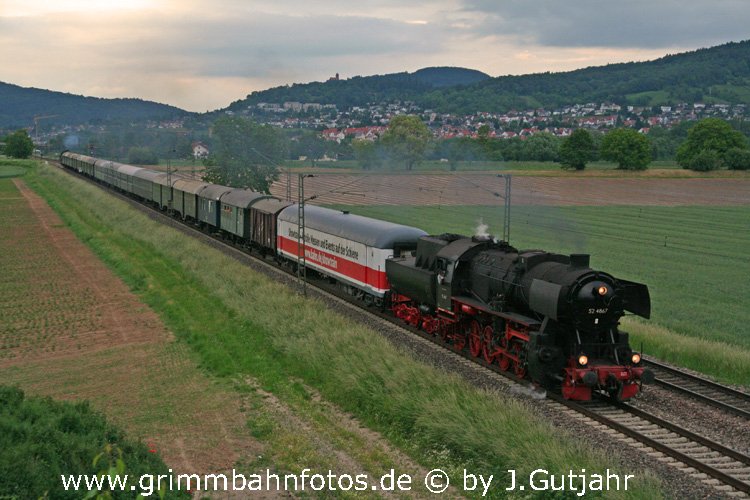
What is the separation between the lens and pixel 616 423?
17250mm

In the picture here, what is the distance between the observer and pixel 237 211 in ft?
161

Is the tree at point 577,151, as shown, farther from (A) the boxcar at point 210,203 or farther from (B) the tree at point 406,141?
(A) the boxcar at point 210,203

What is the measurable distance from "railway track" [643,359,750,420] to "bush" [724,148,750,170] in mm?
99946

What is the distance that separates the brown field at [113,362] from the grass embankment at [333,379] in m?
0.84

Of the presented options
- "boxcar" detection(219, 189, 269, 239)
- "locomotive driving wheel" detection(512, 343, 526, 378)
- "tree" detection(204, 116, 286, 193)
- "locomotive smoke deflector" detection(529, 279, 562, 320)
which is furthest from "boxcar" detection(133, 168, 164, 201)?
"locomotive smoke deflector" detection(529, 279, 562, 320)

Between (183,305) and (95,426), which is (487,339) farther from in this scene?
(183,305)

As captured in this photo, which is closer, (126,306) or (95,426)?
(95,426)

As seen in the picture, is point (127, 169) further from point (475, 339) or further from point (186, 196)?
point (475, 339)

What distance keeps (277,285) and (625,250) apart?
3202 centimetres

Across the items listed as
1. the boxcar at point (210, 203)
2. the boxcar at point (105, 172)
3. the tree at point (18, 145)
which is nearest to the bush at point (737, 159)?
the boxcar at point (210, 203)

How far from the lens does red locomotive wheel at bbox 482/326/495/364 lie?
Result: 22344mm

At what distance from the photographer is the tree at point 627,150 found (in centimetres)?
11369

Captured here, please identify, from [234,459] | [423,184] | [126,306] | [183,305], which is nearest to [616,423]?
[234,459]

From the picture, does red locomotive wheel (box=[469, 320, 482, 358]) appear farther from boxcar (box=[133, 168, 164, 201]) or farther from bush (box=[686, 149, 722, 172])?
bush (box=[686, 149, 722, 172])
